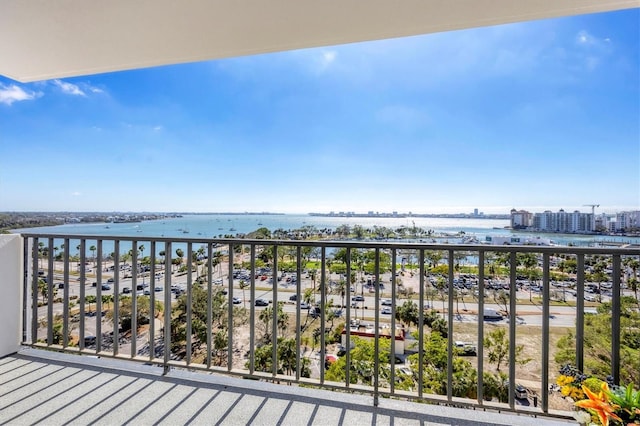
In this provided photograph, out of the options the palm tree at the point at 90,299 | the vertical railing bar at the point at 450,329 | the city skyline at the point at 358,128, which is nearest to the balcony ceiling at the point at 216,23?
the vertical railing bar at the point at 450,329

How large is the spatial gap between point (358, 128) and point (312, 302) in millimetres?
6398

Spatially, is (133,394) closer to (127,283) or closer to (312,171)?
(127,283)

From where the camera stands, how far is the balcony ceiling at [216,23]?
1654 millimetres

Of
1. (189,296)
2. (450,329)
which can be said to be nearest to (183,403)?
(189,296)

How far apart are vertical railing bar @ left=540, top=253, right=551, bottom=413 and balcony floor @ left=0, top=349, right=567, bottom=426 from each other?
0.45ft

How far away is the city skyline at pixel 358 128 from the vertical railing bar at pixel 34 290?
Answer: 1.20 m

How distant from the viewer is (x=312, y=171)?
9781mm

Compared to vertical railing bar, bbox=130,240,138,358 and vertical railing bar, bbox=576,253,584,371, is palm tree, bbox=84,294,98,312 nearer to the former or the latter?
vertical railing bar, bbox=130,240,138,358

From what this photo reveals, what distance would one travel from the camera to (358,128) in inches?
297

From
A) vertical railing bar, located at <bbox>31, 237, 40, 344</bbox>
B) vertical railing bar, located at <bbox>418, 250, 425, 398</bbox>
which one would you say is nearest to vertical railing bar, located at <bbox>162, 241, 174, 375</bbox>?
vertical railing bar, located at <bbox>31, 237, 40, 344</bbox>

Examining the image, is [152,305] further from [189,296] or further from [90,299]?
[90,299]

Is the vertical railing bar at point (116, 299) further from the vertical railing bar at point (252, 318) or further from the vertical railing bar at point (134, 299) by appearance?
the vertical railing bar at point (252, 318)

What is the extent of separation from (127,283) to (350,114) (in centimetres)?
628

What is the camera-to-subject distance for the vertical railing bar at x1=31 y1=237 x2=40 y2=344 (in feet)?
7.40
